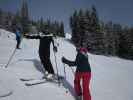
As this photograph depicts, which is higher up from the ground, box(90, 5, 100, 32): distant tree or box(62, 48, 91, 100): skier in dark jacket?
box(90, 5, 100, 32): distant tree

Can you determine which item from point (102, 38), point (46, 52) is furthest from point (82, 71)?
point (102, 38)

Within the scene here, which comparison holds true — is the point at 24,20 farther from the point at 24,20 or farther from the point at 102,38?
the point at 102,38

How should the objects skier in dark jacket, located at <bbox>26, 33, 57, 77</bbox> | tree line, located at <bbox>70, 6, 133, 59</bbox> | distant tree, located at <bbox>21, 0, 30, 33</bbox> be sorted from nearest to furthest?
skier in dark jacket, located at <bbox>26, 33, 57, 77</bbox>, tree line, located at <bbox>70, 6, 133, 59</bbox>, distant tree, located at <bbox>21, 0, 30, 33</bbox>

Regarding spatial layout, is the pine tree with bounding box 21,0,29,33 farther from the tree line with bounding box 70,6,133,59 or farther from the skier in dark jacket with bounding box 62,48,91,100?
the skier in dark jacket with bounding box 62,48,91,100

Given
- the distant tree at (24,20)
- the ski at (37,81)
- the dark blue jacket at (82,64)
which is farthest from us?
the distant tree at (24,20)

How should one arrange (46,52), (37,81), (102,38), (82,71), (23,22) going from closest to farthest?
1. (82,71)
2. (37,81)
3. (46,52)
4. (102,38)
5. (23,22)

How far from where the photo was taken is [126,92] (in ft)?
33.3

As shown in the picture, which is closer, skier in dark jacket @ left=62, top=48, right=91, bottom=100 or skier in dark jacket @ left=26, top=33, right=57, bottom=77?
skier in dark jacket @ left=62, top=48, right=91, bottom=100

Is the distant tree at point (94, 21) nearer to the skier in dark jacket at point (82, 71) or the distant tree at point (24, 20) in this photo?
the distant tree at point (24, 20)

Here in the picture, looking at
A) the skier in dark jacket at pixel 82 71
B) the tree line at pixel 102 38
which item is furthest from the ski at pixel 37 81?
the tree line at pixel 102 38

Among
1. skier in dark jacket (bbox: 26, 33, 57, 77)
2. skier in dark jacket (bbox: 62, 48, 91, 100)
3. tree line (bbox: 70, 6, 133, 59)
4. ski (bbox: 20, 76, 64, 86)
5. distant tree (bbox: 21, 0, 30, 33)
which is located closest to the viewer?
skier in dark jacket (bbox: 62, 48, 91, 100)

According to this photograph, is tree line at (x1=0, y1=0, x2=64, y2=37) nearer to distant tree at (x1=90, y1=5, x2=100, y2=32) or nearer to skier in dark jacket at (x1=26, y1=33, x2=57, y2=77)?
distant tree at (x1=90, y1=5, x2=100, y2=32)

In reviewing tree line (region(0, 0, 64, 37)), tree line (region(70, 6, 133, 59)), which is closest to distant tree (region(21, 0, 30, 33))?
tree line (region(0, 0, 64, 37))

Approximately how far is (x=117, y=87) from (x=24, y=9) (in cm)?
10690
